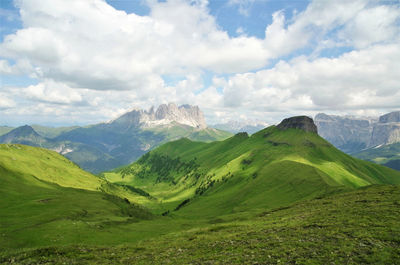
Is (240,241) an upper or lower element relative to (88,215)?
upper

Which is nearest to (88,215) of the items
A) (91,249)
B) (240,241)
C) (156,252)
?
(91,249)

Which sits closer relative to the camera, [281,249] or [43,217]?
[281,249]

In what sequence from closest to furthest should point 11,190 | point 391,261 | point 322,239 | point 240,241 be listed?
point 391,261 → point 322,239 → point 240,241 → point 11,190

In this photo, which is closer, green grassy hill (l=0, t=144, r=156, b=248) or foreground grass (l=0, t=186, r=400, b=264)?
foreground grass (l=0, t=186, r=400, b=264)

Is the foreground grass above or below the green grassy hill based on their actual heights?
above

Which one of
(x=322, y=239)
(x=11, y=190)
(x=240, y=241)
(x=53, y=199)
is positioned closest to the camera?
(x=322, y=239)

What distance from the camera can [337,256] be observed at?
32.4 meters

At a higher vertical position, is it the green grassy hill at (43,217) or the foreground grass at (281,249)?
the foreground grass at (281,249)

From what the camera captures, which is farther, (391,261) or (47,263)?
(47,263)

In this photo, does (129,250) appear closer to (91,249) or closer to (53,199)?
(91,249)

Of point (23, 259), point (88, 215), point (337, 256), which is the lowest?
point (88, 215)

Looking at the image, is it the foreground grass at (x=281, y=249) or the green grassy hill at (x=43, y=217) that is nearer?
the foreground grass at (x=281, y=249)

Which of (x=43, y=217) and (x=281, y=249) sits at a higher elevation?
(x=281, y=249)

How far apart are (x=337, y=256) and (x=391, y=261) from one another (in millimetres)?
6071
